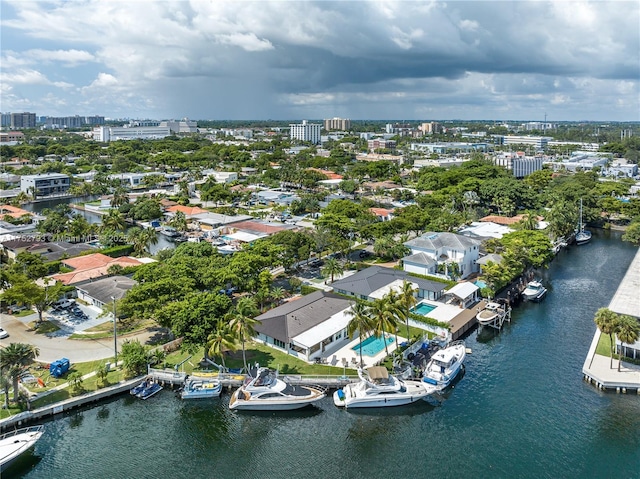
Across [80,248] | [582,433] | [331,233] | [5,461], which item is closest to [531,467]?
[582,433]

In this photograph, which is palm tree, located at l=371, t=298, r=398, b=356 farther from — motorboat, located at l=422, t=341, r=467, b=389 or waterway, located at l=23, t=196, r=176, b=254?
waterway, located at l=23, t=196, r=176, b=254

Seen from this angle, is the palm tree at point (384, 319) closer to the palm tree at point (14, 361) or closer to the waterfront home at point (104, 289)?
the palm tree at point (14, 361)

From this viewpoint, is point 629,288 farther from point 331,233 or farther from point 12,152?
point 12,152

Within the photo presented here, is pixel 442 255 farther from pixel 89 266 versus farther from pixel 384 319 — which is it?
pixel 89 266

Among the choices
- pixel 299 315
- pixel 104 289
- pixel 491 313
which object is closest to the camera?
pixel 299 315

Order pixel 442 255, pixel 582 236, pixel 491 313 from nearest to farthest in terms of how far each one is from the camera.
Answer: pixel 491 313 < pixel 442 255 < pixel 582 236

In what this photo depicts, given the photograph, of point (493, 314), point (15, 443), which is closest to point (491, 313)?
point (493, 314)

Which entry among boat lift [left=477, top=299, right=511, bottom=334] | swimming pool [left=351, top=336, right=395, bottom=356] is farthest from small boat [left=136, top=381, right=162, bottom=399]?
boat lift [left=477, top=299, right=511, bottom=334]
